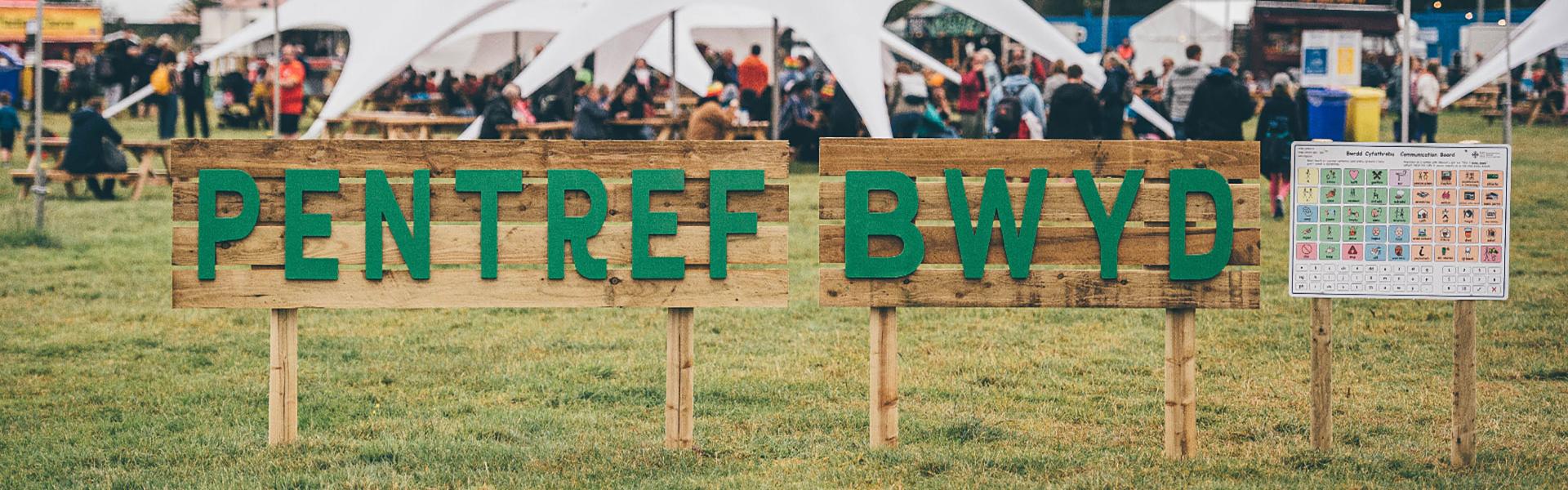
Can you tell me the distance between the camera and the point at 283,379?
5.66m

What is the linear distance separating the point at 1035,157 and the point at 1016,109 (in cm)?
1099

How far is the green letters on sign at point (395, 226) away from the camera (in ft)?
18.0

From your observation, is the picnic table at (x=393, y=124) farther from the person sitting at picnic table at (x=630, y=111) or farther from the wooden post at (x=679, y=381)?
the wooden post at (x=679, y=381)

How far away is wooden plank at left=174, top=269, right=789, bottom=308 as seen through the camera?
5555 millimetres

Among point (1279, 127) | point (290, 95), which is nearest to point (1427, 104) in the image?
point (1279, 127)

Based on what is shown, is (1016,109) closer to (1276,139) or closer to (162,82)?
(1276,139)

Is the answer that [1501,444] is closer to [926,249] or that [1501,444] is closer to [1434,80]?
[926,249]

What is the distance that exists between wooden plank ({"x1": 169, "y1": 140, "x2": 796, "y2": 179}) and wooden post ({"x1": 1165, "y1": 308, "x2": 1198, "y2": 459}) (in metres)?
1.44

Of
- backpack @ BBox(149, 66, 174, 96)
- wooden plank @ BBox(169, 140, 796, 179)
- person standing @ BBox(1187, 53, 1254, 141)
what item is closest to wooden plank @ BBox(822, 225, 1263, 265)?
wooden plank @ BBox(169, 140, 796, 179)

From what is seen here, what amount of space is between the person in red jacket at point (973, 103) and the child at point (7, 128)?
1179cm

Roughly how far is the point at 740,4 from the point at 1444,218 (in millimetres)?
11366

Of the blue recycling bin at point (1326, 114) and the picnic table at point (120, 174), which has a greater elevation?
the blue recycling bin at point (1326, 114)

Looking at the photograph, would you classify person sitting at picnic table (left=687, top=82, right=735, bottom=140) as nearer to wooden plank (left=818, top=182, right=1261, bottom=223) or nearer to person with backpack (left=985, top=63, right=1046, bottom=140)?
person with backpack (left=985, top=63, right=1046, bottom=140)

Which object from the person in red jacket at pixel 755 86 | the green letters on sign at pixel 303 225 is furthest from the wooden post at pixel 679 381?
the person in red jacket at pixel 755 86
